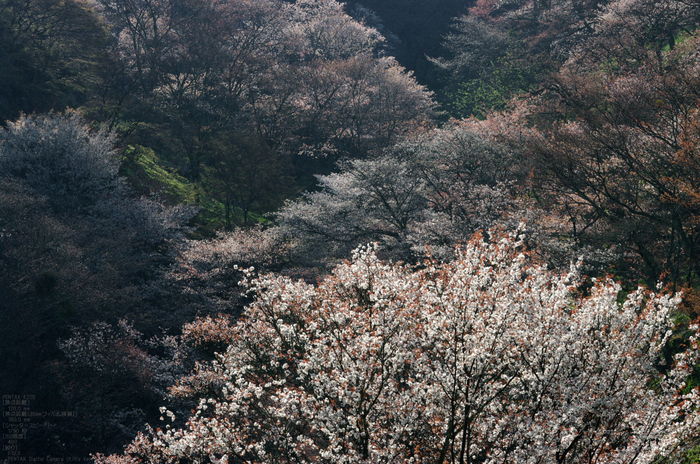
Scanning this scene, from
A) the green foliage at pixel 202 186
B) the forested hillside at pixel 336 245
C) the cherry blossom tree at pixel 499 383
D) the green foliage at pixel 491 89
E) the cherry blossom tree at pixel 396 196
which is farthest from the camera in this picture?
the green foliage at pixel 491 89

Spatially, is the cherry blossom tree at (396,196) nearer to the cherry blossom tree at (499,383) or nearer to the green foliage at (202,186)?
the green foliage at (202,186)

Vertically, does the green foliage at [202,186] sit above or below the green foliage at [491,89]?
below

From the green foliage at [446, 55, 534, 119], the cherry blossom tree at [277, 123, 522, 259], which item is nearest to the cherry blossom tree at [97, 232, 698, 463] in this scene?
the cherry blossom tree at [277, 123, 522, 259]

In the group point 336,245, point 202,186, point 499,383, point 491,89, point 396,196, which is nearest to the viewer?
point 499,383

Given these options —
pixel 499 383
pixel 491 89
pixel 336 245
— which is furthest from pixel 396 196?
pixel 491 89

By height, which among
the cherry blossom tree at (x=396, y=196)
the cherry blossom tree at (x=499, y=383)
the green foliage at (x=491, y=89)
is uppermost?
the green foliage at (x=491, y=89)

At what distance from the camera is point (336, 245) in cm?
2138

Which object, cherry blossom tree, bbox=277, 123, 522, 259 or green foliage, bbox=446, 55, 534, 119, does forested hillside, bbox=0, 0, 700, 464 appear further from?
green foliage, bbox=446, 55, 534, 119

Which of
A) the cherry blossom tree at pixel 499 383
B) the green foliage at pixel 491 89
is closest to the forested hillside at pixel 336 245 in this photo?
the cherry blossom tree at pixel 499 383

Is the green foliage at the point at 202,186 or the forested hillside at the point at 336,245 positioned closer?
the forested hillside at the point at 336,245

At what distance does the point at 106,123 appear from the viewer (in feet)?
85.7

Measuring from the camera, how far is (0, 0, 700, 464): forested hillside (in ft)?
23.0

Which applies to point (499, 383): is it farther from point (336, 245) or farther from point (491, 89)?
Result: point (491, 89)

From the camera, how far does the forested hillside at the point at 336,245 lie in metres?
7.00
